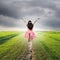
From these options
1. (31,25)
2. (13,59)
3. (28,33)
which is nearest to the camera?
(13,59)

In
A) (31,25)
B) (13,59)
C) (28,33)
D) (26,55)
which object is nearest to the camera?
(13,59)

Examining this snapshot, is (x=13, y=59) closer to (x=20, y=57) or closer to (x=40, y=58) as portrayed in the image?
(x=20, y=57)

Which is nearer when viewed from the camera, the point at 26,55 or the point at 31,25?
the point at 26,55

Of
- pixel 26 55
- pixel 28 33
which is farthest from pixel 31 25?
pixel 26 55

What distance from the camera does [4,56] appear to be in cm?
2355

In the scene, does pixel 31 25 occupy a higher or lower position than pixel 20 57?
higher

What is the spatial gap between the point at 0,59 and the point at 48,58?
401 centimetres

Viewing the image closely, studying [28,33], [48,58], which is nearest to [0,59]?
[48,58]

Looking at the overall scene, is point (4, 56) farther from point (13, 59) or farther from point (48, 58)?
point (48, 58)

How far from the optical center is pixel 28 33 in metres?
31.9

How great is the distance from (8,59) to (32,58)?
1964mm

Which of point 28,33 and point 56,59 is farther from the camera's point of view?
point 28,33

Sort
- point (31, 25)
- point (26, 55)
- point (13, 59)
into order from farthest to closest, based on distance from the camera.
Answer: point (31, 25), point (26, 55), point (13, 59)

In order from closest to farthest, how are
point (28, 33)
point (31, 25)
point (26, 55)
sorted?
point (26, 55), point (31, 25), point (28, 33)
